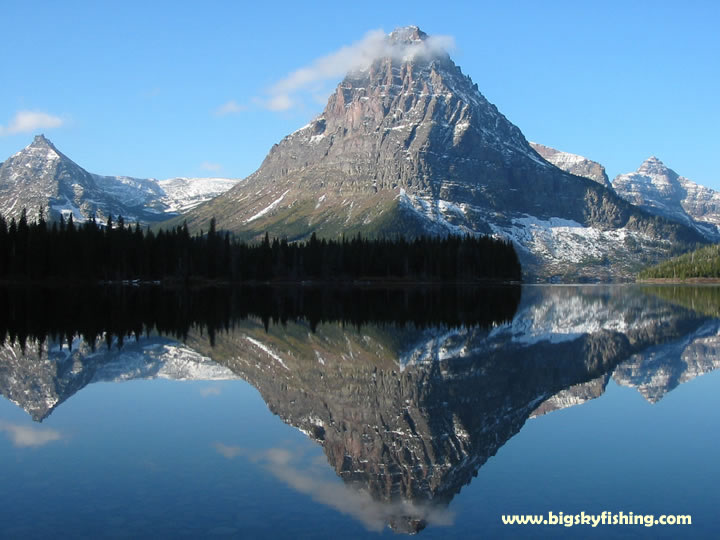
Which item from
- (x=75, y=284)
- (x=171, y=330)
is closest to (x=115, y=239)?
(x=75, y=284)

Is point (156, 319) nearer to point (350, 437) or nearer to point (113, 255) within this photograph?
point (350, 437)

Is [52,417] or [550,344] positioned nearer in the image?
[52,417]

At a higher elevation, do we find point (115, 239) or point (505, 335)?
point (115, 239)

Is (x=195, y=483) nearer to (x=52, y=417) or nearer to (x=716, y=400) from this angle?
(x=52, y=417)

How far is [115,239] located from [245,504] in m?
153

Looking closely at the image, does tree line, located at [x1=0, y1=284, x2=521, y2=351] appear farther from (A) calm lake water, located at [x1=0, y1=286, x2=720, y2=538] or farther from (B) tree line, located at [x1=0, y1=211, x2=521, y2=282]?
(B) tree line, located at [x1=0, y1=211, x2=521, y2=282]

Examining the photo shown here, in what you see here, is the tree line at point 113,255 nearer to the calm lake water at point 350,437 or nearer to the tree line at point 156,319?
the tree line at point 156,319

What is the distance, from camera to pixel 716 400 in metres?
28.5

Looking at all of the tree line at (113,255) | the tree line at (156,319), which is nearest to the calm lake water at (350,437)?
the tree line at (156,319)

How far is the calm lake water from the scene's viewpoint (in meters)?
15.2

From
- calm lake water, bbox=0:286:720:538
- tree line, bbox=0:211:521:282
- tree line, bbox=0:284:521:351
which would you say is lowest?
calm lake water, bbox=0:286:720:538

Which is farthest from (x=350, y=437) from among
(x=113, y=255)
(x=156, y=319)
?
(x=113, y=255)

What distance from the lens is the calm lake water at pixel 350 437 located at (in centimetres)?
1516

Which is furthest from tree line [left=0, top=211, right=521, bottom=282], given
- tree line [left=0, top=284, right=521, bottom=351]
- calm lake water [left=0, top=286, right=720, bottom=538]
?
calm lake water [left=0, top=286, right=720, bottom=538]
